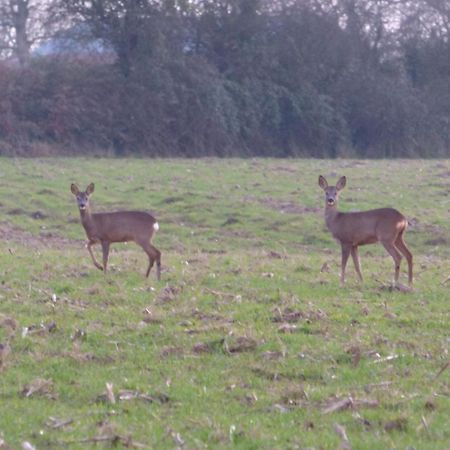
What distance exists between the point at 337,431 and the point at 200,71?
33.2m

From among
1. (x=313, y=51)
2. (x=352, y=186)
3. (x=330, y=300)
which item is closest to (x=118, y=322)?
(x=330, y=300)

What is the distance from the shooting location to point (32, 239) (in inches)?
792

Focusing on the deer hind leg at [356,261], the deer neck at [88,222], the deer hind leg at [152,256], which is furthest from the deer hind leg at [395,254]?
the deer neck at [88,222]

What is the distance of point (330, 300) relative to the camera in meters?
12.9

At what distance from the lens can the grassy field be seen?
8008 mm

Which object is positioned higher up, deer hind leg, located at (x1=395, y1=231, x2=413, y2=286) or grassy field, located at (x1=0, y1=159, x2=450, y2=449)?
deer hind leg, located at (x1=395, y1=231, x2=413, y2=286)

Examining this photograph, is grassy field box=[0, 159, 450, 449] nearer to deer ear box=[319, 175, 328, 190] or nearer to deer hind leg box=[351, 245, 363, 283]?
deer hind leg box=[351, 245, 363, 283]

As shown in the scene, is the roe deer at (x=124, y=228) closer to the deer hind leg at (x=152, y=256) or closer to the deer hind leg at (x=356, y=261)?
the deer hind leg at (x=152, y=256)

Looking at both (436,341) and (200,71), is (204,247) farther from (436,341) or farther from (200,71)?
(200,71)

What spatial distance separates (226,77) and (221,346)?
32.0 m

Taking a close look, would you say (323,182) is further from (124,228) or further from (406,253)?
(124,228)

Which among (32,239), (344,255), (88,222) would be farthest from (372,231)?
(32,239)

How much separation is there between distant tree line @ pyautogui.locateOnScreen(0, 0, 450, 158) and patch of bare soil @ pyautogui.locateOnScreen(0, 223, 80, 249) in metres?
14.2

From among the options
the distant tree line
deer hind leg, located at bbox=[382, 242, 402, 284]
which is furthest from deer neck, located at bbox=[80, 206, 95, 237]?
the distant tree line
